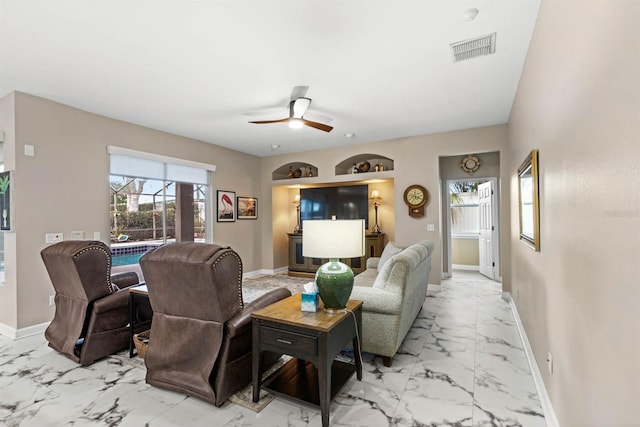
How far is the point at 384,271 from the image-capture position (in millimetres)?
2730

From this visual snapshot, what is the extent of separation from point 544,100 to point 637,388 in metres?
1.82

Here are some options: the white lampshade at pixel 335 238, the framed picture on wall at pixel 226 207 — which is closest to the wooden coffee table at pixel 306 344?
the white lampshade at pixel 335 238

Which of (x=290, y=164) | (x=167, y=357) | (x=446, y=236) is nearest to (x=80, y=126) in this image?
(x=167, y=357)

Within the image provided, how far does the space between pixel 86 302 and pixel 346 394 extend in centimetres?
231

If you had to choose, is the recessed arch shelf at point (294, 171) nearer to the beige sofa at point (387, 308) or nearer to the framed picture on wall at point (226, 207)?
the framed picture on wall at point (226, 207)

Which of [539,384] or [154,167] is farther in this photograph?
[154,167]

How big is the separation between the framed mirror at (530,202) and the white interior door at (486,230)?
117 inches

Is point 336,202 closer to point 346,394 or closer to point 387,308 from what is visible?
point 387,308

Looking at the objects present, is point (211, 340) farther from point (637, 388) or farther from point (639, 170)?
point (639, 170)

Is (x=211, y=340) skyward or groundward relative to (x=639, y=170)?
groundward

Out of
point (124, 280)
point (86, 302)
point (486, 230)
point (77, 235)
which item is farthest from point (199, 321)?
point (486, 230)

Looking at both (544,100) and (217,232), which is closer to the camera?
(544,100)

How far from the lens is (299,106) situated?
358 centimetres

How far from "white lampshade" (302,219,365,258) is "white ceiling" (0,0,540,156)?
147 cm
